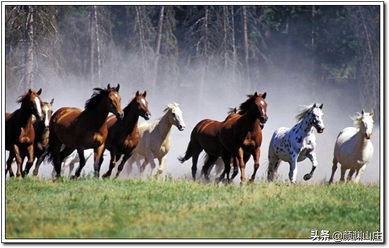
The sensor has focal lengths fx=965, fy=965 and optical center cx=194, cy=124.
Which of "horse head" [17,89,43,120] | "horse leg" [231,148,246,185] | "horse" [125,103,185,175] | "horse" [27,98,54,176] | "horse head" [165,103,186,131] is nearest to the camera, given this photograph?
"horse leg" [231,148,246,185]

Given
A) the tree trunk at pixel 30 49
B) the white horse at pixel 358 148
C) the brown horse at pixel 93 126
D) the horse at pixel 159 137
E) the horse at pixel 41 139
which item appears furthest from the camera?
the tree trunk at pixel 30 49

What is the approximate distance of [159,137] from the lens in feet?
74.1

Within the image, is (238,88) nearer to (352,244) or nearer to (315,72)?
(315,72)

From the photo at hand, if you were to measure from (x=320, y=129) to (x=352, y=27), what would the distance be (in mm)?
22502

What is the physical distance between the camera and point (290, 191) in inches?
656

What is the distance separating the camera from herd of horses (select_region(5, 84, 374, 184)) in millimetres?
18609

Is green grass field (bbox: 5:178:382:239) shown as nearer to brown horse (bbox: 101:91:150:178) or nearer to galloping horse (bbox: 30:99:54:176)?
brown horse (bbox: 101:91:150:178)

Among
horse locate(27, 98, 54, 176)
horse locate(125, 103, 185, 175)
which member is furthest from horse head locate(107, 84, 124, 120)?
horse locate(125, 103, 185, 175)

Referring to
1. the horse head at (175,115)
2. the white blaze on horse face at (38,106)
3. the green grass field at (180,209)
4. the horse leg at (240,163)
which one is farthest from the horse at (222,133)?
the white blaze on horse face at (38,106)

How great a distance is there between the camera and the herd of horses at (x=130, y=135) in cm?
1861

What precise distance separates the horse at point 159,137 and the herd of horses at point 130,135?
102 cm

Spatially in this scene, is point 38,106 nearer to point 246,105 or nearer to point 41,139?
point 41,139

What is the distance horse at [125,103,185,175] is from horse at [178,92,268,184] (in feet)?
1.70

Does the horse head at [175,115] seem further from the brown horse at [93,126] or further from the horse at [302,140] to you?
the brown horse at [93,126]
